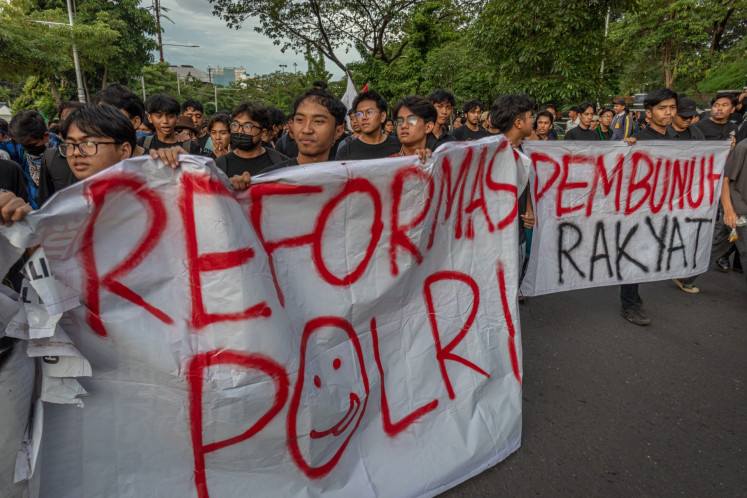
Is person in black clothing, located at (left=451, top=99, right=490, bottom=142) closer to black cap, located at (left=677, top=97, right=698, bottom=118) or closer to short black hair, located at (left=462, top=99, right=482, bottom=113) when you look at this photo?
short black hair, located at (left=462, top=99, right=482, bottom=113)

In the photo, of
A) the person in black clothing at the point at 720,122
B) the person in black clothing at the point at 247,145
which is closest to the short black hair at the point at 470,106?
the person in black clothing at the point at 720,122

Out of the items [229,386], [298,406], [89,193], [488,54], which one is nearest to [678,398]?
[298,406]

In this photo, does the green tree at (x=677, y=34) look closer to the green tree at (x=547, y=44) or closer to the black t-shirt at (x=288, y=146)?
the green tree at (x=547, y=44)

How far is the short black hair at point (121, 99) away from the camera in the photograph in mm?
3736

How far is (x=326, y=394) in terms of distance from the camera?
1.78 meters

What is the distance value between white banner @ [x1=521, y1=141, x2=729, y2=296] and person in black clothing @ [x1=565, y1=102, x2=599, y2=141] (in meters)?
3.72

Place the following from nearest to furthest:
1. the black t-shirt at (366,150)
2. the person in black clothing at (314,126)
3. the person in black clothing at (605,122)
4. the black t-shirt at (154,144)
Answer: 1. the person in black clothing at (314,126)
2. the black t-shirt at (366,150)
3. the black t-shirt at (154,144)
4. the person in black clothing at (605,122)

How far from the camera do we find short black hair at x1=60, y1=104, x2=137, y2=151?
1.94 m

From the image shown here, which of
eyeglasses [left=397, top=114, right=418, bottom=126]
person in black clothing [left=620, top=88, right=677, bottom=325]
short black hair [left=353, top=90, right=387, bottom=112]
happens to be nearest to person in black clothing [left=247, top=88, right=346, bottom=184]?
eyeglasses [left=397, top=114, right=418, bottom=126]

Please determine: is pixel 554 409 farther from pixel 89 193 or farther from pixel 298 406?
pixel 89 193

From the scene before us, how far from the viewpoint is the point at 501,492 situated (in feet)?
6.89

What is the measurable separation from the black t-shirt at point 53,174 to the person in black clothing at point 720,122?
6449 mm

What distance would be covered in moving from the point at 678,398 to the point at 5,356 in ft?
10.7

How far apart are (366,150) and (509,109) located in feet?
3.66
